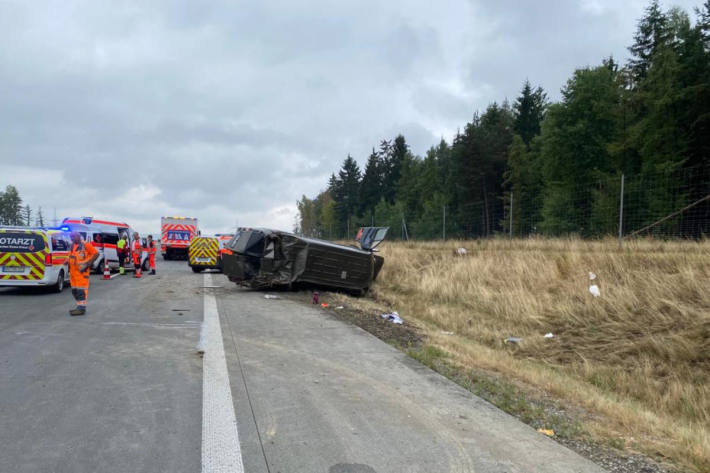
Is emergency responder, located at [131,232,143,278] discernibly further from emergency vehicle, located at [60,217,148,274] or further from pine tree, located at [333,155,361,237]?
pine tree, located at [333,155,361,237]

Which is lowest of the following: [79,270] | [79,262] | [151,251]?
[79,270]

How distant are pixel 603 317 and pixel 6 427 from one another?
957 centimetres

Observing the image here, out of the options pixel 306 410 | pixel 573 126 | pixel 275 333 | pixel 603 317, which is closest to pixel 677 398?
pixel 603 317

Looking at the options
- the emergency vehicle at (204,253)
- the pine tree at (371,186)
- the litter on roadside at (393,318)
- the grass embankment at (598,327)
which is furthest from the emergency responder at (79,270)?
the pine tree at (371,186)

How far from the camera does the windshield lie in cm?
1320

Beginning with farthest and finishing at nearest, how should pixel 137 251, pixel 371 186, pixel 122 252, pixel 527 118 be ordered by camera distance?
pixel 371 186 < pixel 527 118 < pixel 122 252 < pixel 137 251

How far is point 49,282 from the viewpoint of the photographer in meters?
13.5

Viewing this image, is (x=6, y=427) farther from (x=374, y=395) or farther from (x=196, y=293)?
(x=196, y=293)

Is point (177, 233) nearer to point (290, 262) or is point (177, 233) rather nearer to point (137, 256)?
point (137, 256)

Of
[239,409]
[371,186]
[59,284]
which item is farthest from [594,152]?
[371,186]

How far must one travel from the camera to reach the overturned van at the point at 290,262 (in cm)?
1413

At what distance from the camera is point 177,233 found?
33.8 meters

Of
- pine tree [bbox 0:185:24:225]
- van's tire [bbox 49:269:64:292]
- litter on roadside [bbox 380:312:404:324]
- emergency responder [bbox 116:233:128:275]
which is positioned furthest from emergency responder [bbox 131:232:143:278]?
pine tree [bbox 0:185:24:225]

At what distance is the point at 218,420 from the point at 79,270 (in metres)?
7.56
